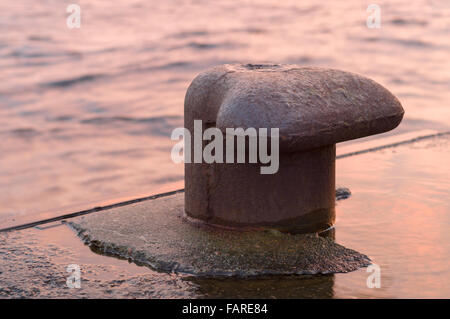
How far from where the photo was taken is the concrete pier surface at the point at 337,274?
3.14 m

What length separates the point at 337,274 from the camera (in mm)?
3307

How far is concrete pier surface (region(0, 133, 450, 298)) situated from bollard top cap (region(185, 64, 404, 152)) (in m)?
0.53

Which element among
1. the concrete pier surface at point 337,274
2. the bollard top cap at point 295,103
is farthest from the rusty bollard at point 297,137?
the concrete pier surface at point 337,274

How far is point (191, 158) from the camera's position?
12.3 feet

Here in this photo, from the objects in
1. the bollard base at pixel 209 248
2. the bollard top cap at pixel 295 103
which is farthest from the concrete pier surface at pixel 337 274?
the bollard top cap at pixel 295 103

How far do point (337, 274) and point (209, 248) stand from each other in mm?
570

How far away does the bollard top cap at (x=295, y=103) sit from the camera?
328 centimetres

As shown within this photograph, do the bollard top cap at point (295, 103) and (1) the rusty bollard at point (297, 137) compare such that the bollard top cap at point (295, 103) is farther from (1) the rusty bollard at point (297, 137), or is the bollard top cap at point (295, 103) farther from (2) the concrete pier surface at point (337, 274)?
(2) the concrete pier surface at point (337, 274)

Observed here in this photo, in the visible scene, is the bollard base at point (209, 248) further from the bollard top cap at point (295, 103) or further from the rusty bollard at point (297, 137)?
the bollard top cap at point (295, 103)

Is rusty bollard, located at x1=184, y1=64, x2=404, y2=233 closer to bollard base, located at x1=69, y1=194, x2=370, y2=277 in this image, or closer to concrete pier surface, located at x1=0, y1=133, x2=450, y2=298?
bollard base, located at x1=69, y1=194, x2=370, y2=277

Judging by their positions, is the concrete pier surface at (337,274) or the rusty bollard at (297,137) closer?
the concrete pier surface at (337,274)

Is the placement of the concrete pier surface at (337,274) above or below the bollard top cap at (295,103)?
below

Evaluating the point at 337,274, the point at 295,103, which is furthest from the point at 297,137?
the point at 337,274

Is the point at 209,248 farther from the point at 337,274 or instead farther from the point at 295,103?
the point at 295,103
